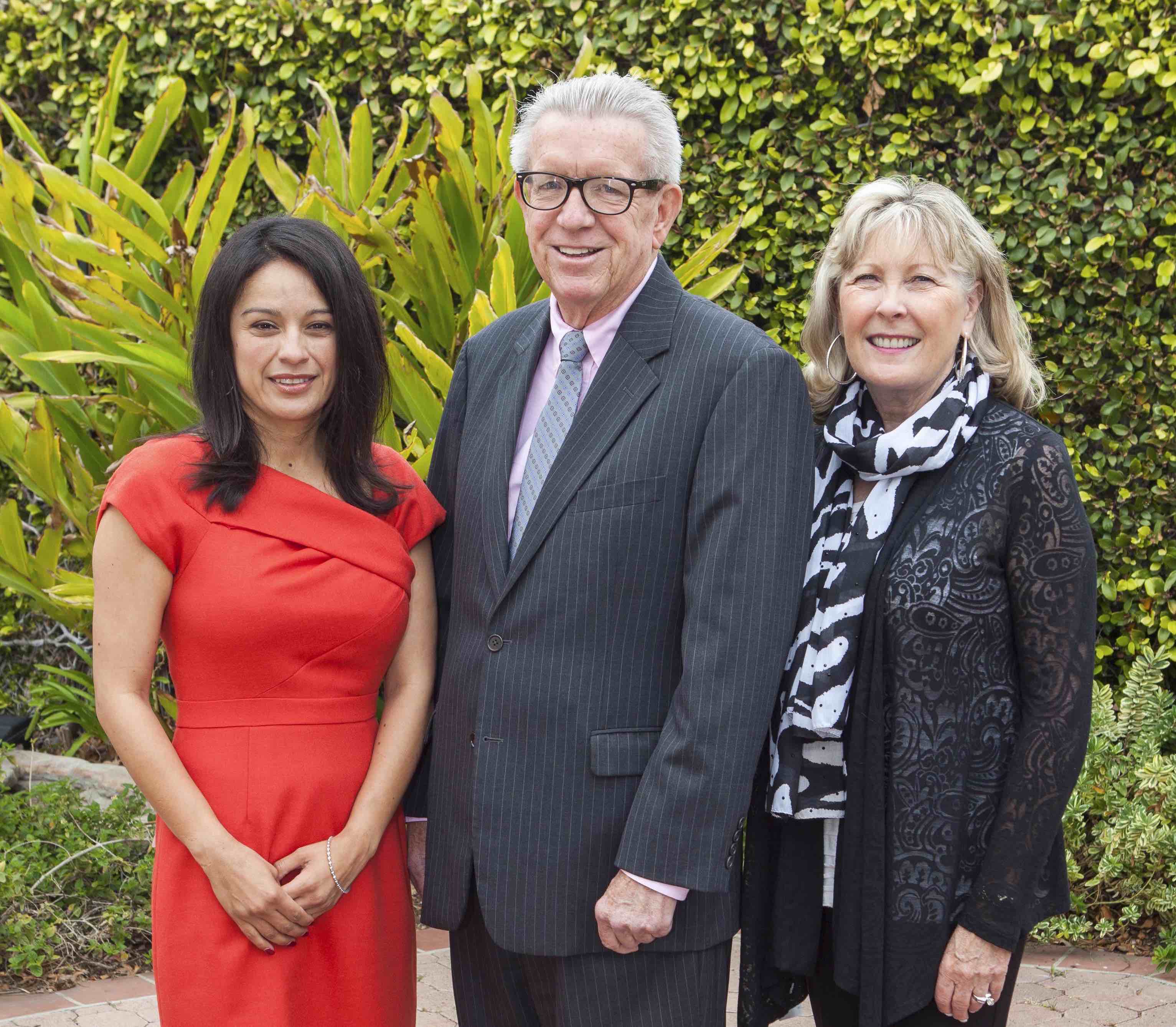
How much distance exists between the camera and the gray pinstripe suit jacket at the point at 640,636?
1.95 metres

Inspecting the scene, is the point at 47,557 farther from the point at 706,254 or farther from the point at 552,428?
the point at 552,428

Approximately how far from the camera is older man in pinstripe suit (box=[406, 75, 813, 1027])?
6.41ft

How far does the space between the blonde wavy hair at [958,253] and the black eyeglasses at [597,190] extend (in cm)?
37

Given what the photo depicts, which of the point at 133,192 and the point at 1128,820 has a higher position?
the point at 133,192

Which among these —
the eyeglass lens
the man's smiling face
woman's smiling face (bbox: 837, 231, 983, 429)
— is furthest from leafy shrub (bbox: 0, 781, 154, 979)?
woman's smiling face (bbox: 837, 231, 983, 429)

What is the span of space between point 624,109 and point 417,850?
1445 millimetres

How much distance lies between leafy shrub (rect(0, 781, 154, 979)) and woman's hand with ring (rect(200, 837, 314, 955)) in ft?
6.32

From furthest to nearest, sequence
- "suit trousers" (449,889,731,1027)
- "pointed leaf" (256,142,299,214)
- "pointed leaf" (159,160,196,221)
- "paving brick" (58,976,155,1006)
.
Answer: "pointed leaf" (159,160,196,221) → "pointed leaf" (256,142,299,214) → "paving brick" (58,976,155,1006) → "suit trousers" (449,889,731,1027)

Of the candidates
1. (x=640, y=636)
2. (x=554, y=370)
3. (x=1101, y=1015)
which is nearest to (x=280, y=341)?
(x=554, y=370)

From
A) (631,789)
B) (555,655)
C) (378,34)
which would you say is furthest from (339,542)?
(378,34)

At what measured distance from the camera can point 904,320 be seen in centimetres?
212

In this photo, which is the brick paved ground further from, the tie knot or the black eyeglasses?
the black eyeglasses

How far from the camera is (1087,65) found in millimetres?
3979

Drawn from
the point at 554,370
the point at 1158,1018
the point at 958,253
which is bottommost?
the point at 1158,1018
